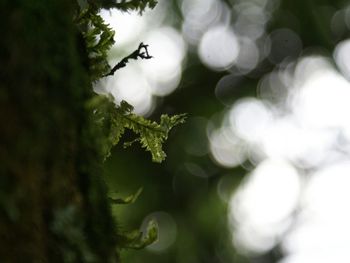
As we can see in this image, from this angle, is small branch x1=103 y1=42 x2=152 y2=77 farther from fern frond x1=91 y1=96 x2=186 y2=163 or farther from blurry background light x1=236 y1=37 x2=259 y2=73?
blurry background light x1=236 y1=37 x2=259 y2=73

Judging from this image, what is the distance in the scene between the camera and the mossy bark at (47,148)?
2.56ft

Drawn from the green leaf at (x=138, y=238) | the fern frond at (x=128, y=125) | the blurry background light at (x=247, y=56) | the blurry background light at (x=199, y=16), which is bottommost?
the green leaf at (x=138, y=238)

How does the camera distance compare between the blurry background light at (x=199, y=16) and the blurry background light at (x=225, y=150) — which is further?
the blurry background light at (x=199, y=16)

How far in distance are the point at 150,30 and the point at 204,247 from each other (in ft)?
8.70

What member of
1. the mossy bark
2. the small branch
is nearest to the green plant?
the small branch

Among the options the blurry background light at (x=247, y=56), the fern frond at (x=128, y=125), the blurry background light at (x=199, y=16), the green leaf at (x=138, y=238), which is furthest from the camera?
the blurry background light at (x=199, y=16)

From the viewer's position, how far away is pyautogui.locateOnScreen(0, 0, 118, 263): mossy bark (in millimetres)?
780

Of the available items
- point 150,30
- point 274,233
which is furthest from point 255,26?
point 274,233

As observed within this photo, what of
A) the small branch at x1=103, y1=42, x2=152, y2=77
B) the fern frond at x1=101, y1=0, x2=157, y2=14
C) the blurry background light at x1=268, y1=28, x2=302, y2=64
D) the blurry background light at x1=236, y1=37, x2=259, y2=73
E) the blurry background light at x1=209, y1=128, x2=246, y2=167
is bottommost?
the small branch at x1=103, y1=42, x2=152, y2=77

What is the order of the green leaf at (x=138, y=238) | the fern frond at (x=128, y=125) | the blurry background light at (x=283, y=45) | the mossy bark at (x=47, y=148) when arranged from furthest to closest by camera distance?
the blurry background light at (x=283, y=45) → the fern frond at (x=128, y=125) → the green leaf at (x=138, y=238) → the mossy bark at (x=47, y=148)

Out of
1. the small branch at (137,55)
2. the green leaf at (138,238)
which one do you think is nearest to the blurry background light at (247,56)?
the small branch at (137,55)

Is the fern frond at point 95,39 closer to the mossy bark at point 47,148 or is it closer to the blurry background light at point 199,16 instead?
the mossy bark at point 47,148

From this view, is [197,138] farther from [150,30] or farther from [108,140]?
[108,140]

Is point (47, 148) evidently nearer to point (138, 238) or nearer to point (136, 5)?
point (138, 238)
